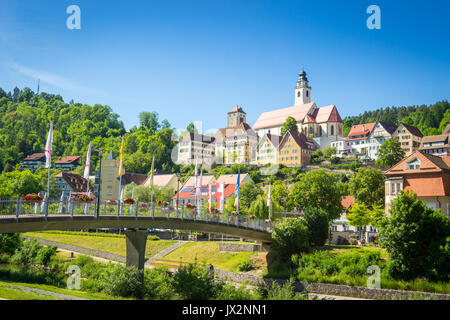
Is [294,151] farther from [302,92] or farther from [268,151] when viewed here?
[302,92]

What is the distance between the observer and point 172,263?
51594 millimetres

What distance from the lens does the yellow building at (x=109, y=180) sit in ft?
368

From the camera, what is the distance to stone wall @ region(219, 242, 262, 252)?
51.0 meters

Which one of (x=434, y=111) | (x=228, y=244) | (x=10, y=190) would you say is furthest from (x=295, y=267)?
(x=434, y=111)

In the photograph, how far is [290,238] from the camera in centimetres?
4466

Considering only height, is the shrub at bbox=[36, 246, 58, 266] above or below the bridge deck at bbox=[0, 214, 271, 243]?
below

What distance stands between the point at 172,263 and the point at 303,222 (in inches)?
649

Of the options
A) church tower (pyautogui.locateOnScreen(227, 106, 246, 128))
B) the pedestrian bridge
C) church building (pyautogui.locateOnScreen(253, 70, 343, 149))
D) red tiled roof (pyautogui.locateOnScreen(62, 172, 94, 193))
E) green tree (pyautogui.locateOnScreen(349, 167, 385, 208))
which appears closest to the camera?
the pedestrian bridge

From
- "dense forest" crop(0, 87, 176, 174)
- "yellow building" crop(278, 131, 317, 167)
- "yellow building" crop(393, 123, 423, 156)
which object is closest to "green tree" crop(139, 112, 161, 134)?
"dense forest" crop(0, 87, 176, 174)

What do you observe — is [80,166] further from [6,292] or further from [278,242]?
[6,292]

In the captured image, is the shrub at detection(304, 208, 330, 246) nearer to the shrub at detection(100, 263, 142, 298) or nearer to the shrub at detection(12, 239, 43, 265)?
the shrub at detection(100, 263, 142, 298)

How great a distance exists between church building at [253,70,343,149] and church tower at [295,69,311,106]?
0.44 metres

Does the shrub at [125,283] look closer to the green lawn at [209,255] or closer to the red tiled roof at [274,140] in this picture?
the green lawn at [209,255]

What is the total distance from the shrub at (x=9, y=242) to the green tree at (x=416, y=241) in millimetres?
38215
